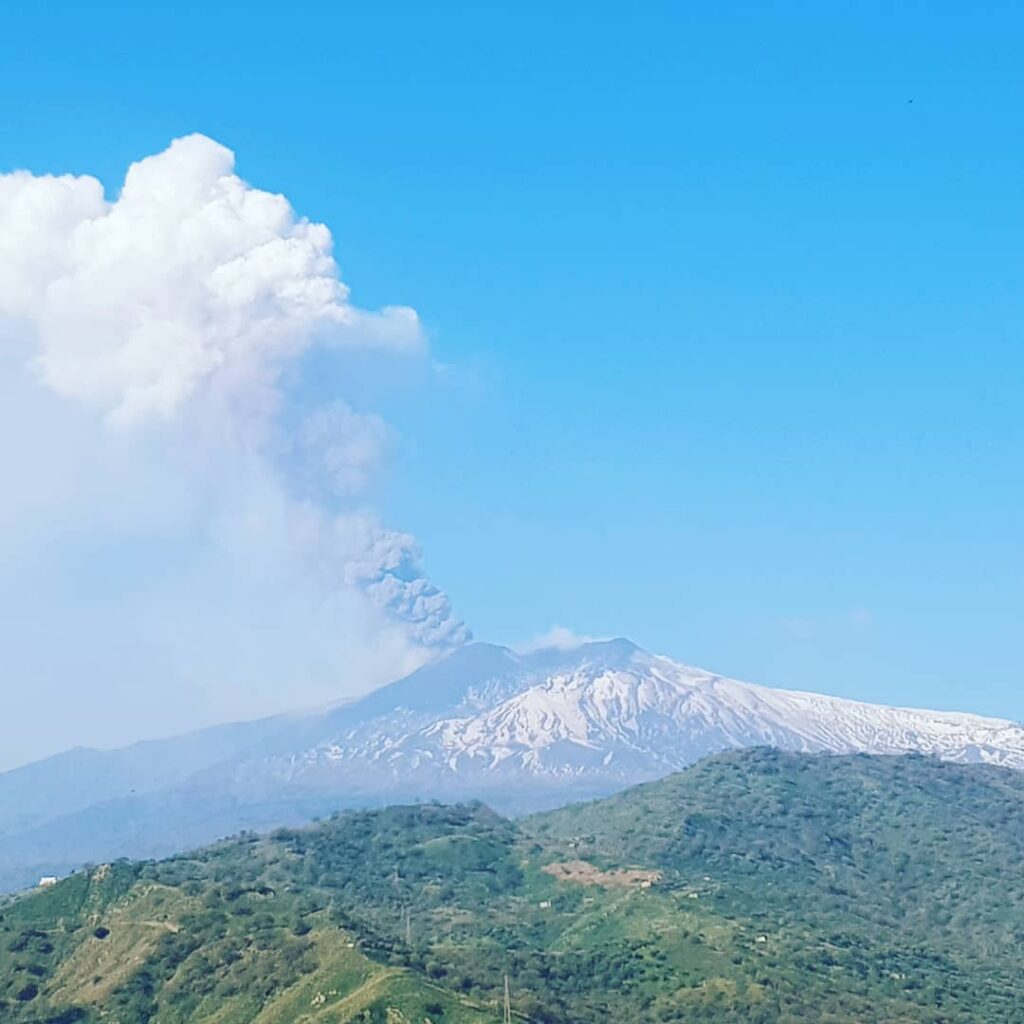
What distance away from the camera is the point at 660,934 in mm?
117812

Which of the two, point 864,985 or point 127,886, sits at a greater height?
point 127,886

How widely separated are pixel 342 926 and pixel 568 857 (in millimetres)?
57039

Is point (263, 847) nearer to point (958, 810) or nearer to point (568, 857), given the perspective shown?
point (568, 857)

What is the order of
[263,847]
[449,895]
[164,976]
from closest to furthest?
1. [164,976]
2. [449,895]
3. [263,847]

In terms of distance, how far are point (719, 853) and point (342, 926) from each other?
77.9 m

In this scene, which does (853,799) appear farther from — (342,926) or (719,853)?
(342,926)

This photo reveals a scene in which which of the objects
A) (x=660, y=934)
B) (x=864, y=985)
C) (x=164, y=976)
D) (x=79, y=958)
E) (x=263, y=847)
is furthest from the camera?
(x=263, y=847)

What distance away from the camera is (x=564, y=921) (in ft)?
425

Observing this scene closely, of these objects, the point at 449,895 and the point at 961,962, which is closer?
the point at 961,962

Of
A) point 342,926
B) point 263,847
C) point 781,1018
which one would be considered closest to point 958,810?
point 263,847

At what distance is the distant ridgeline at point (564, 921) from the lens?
9188 centimetres

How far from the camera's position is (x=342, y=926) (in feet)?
323

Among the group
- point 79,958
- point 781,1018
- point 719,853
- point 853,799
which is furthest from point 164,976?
point 853,799

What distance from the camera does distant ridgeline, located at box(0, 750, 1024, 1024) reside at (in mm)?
91875
